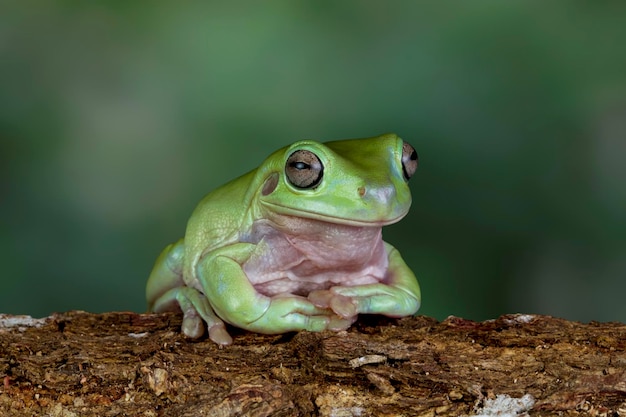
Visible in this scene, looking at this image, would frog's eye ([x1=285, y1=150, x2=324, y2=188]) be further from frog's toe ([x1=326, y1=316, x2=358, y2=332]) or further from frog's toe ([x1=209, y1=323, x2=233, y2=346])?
frog's toe ([x1=209, y1=323, x2=233, y2=346])

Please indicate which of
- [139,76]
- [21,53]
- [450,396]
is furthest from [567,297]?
[21,53]

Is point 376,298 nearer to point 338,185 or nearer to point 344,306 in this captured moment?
point 344,306

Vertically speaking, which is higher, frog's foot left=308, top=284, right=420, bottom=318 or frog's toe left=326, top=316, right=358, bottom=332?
frog's foot left=308, top=284, right=420, bottom=318

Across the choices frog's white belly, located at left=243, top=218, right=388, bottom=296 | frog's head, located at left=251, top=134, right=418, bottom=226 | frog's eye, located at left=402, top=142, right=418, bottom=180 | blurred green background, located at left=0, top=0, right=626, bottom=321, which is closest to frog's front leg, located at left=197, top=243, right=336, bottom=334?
frog's white belly, located at left=243, top=218, right=388, bottom=296

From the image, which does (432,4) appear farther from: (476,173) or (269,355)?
(269,355)

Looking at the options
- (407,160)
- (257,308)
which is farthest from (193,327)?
(407,160)

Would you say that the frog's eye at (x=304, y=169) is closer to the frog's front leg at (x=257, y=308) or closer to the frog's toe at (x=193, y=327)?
the frog's front leg at (x=257, y=308)

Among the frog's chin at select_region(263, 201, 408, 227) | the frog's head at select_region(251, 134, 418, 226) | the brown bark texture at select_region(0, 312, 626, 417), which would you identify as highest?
the frog's head at select_region(251, 134, 418, 226)
